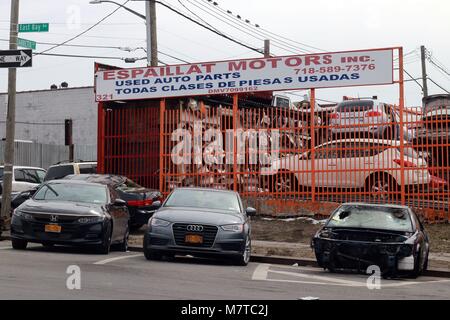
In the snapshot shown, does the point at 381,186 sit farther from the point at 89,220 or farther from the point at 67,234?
the point at 67,234

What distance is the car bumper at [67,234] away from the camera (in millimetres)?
15578

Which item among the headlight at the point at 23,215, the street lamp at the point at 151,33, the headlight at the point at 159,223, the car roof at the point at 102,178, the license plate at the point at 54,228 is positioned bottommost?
the license plate at the point at 54,228

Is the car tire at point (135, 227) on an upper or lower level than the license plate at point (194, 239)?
lower

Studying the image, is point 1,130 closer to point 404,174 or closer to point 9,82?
point 9,82

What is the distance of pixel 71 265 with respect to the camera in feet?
43.9

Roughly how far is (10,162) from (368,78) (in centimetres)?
940

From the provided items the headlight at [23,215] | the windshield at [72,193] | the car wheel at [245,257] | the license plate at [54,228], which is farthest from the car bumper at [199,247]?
the headlight at [23,215]

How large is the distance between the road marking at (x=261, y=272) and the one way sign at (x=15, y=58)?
8.22 m

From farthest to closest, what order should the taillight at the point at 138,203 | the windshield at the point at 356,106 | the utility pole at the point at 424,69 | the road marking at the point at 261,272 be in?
the utility pole at the point at 424,69 < the windshield at the point at 356,106 < the taillight at the point at 138,203 < the road marking at the point at 261,272

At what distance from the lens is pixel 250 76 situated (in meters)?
22.1

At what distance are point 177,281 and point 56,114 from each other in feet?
128

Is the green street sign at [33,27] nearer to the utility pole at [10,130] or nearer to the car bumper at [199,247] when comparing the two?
the utility pole at [10,130]

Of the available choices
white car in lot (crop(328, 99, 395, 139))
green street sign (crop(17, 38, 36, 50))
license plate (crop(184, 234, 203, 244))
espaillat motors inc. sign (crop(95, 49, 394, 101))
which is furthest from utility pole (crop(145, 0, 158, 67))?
license plate (crop(184, 234, 203, 244))

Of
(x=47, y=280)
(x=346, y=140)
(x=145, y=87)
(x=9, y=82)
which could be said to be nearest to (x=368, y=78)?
(x=346, y=140)
